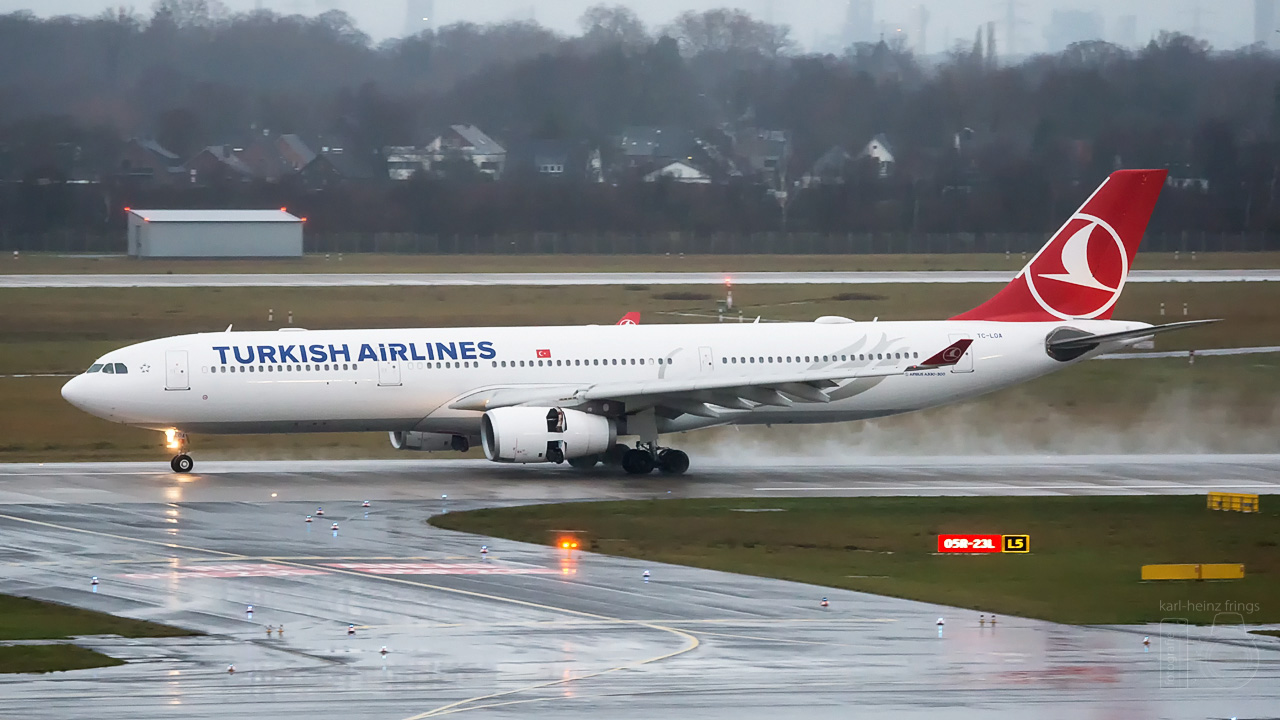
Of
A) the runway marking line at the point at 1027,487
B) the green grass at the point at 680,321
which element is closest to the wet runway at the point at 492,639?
the runway marking line at the point at 1027,487

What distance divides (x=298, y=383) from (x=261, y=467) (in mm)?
3531

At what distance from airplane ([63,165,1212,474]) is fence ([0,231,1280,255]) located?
2072 inches

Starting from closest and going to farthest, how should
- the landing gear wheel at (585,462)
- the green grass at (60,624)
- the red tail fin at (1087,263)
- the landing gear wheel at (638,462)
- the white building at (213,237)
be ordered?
1. the green grass at (60,624)
2. the landing gear wheel at (638,462)
3. the landing gear wheel at (585,462)
4. the red tail fin at (1087,263)
5. the white building at (213,237)

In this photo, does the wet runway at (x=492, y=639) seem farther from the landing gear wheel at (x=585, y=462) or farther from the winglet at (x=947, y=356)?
the winglet at (x=947, y=356)

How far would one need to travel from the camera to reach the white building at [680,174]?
96.8 metres

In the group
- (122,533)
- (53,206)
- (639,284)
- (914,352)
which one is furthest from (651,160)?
(122,533)

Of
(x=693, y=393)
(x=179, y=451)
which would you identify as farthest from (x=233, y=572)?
(x=693, y=393)

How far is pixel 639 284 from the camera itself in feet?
248

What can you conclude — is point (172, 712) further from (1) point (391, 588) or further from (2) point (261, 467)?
(2) point (261, 467)

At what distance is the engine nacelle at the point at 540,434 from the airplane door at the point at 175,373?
637 centimetres

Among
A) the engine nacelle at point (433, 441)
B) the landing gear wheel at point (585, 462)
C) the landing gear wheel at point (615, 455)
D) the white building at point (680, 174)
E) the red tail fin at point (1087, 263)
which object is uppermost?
the white building at point (680, 174)

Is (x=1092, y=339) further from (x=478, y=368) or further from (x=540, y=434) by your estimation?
(x=478, y=368)

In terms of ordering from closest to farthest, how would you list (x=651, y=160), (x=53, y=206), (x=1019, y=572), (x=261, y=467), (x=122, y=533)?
(x=1019, y=572) → (x=122, y=533) → (x=261, y=467) → (x=53, y=206) → (x=651, y=160)

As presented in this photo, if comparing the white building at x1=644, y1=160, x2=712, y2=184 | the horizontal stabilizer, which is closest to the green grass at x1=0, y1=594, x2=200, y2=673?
the horizontal stabilizer
